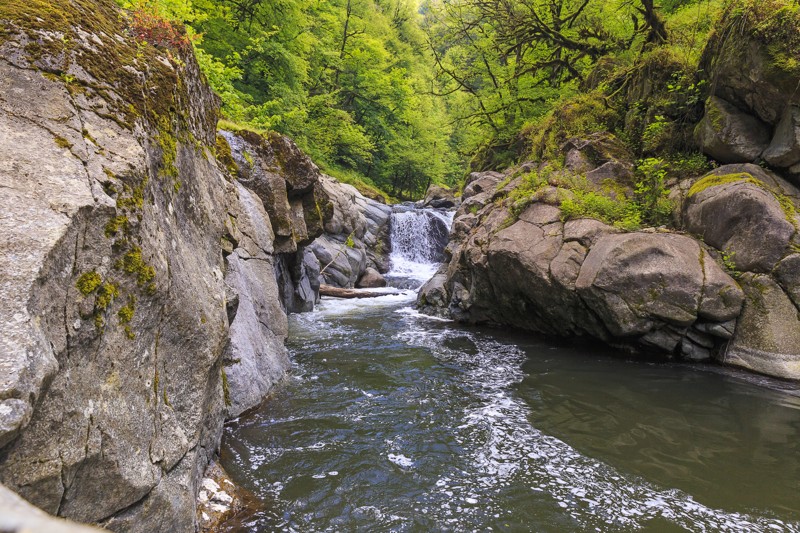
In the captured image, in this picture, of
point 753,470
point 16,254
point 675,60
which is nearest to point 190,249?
point 16,254

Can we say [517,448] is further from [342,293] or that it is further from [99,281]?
[342,293]

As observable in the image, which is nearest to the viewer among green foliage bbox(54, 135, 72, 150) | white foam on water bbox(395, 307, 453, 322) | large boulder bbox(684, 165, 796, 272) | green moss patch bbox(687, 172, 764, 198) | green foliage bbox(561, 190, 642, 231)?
green foliage bbox(54, 135, 72, 150)

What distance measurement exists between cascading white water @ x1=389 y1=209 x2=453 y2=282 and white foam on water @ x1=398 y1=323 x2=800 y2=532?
1526 centimetres

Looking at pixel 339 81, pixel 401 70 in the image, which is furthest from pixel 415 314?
pixel 401 70

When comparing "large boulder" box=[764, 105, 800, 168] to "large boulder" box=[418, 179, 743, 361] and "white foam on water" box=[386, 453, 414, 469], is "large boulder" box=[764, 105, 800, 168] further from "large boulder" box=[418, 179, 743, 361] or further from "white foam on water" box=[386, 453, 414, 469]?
"white foam on water" box=[386, 453, 414, 469]

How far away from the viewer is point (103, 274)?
99.6 inches

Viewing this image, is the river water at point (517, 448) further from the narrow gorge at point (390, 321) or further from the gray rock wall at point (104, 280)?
the gray rock wall at point (104, 280)

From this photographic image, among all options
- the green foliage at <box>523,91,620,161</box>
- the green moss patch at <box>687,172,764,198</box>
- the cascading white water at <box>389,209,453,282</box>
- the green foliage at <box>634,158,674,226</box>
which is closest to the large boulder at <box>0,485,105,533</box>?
the green moss patch at <box>687,172,764,198</box>

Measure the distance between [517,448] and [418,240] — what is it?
1708 cm

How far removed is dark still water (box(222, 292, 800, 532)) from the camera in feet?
13.6

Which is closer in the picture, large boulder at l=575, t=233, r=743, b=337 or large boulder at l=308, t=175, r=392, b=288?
large boulder at l=575, t=233, r=743, b=337

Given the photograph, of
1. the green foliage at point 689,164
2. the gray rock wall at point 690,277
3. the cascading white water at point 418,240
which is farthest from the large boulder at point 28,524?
the cascading white water at point 418,240

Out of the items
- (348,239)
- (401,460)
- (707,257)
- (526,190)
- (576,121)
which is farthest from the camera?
(348,239)

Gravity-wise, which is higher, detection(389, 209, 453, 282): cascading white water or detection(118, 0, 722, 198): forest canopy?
detection(118, 0, 722, 198): forest canopy
